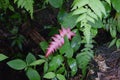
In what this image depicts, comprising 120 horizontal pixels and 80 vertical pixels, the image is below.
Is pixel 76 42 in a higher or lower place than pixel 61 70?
higher

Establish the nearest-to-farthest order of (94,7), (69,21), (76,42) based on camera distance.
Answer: (94,7), (69,21), (76,42)

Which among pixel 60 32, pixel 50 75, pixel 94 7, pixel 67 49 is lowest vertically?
pixel 50 75

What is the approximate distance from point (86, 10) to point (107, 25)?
0.50 m

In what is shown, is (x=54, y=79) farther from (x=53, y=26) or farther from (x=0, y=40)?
(x=0, y=40)

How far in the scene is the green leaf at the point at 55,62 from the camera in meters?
1.69

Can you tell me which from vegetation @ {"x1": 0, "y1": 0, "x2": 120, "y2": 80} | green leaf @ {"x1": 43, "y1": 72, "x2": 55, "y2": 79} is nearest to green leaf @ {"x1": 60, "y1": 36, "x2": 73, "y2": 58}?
vegetation @ {"x1": 0, "y1": 0, "x2": 120, "y2": 80}

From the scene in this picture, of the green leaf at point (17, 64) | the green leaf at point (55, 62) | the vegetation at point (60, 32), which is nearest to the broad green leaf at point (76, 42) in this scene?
the vegetation at point (60, 32)

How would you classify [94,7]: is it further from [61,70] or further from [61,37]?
[61,70]

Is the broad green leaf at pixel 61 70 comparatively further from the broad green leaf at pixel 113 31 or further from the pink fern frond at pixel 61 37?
the broad green leaf at pixel 113 31

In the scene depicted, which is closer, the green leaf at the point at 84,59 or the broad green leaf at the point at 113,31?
the green leaf at the point at 84,59

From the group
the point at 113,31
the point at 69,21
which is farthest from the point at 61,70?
the point at 113,31

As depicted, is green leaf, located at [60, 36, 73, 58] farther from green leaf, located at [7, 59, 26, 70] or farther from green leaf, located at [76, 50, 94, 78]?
green leaf, located at [7, 59, 26, 70]

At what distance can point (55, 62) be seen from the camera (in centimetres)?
170

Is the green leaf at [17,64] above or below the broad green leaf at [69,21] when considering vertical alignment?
below
